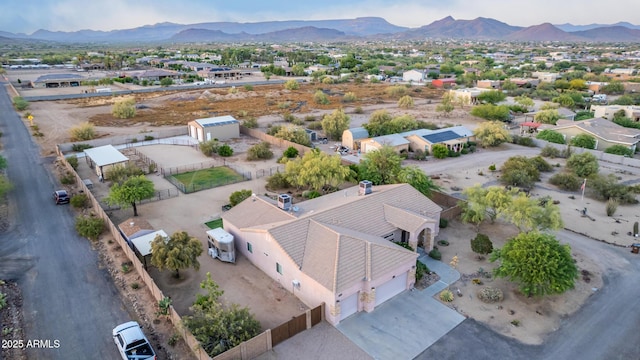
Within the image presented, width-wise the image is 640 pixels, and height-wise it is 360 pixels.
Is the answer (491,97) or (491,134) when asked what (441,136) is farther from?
(491,97)

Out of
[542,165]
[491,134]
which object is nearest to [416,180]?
[542,165]

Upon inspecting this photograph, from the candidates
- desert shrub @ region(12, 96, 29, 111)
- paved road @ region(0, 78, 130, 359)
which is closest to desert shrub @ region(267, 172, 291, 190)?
paved road @ region(0, 78, 130, 359)

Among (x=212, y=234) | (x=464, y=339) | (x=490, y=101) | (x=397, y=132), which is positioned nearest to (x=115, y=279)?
(x=212, y=234)

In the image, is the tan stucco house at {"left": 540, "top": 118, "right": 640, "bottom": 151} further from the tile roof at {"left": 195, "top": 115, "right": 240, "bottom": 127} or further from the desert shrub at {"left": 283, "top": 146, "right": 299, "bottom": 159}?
the tile roof at {"left": 195, "top": 115, "right": 240, "bottom": 127}

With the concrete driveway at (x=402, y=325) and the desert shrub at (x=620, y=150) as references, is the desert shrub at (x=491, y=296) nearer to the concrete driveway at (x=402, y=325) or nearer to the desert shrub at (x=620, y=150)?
the concrete driveway at (x=402, y=325)

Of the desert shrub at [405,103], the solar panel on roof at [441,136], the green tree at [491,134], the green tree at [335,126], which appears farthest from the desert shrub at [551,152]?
the desert shrub at [405,103]
